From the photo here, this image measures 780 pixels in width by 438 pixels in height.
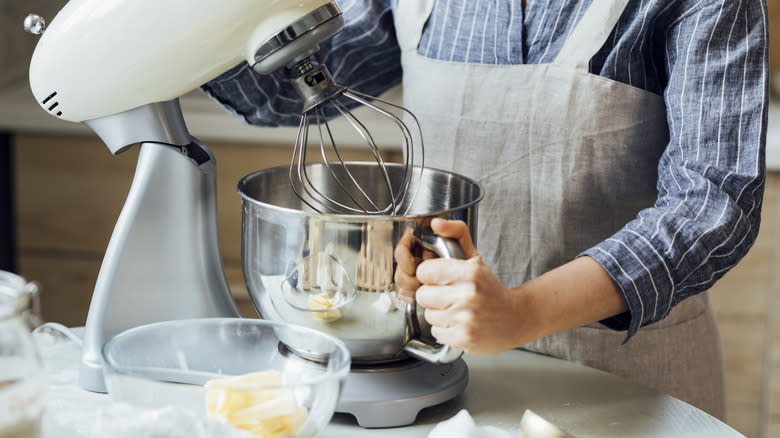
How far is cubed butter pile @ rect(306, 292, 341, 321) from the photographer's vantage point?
21.3 inches

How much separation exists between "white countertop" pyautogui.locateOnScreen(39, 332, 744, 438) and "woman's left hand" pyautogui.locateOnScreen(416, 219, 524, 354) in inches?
3.1

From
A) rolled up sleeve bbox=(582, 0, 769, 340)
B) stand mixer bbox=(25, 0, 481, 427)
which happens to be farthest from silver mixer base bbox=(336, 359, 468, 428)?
rolled up sleeve bbox=(582, 0, 769, 340)

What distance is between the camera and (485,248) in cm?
81

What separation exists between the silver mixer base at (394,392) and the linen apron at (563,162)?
206 mm

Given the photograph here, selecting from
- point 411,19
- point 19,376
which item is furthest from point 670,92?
point 19,376

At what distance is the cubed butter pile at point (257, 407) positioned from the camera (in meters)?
0.45

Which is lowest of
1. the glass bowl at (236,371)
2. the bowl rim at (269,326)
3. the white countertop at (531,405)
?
the white countertop at (531,405)

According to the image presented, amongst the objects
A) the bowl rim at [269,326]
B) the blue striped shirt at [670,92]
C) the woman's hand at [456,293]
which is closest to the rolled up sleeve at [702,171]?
the blue striped shirt at [670,92]

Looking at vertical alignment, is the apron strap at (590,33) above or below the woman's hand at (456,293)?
above

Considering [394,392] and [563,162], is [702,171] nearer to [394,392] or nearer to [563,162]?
[563,162]

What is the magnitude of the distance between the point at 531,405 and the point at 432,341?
113mm

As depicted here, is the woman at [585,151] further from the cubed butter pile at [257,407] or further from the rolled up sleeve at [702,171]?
the cubed butter pile at [257,407]

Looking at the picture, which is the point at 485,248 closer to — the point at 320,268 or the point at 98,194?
the point at 320,268

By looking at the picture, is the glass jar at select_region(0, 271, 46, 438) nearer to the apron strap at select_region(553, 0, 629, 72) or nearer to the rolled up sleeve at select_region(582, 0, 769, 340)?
the rolled up sleeve at select_region(582, 0, 769, 340)
